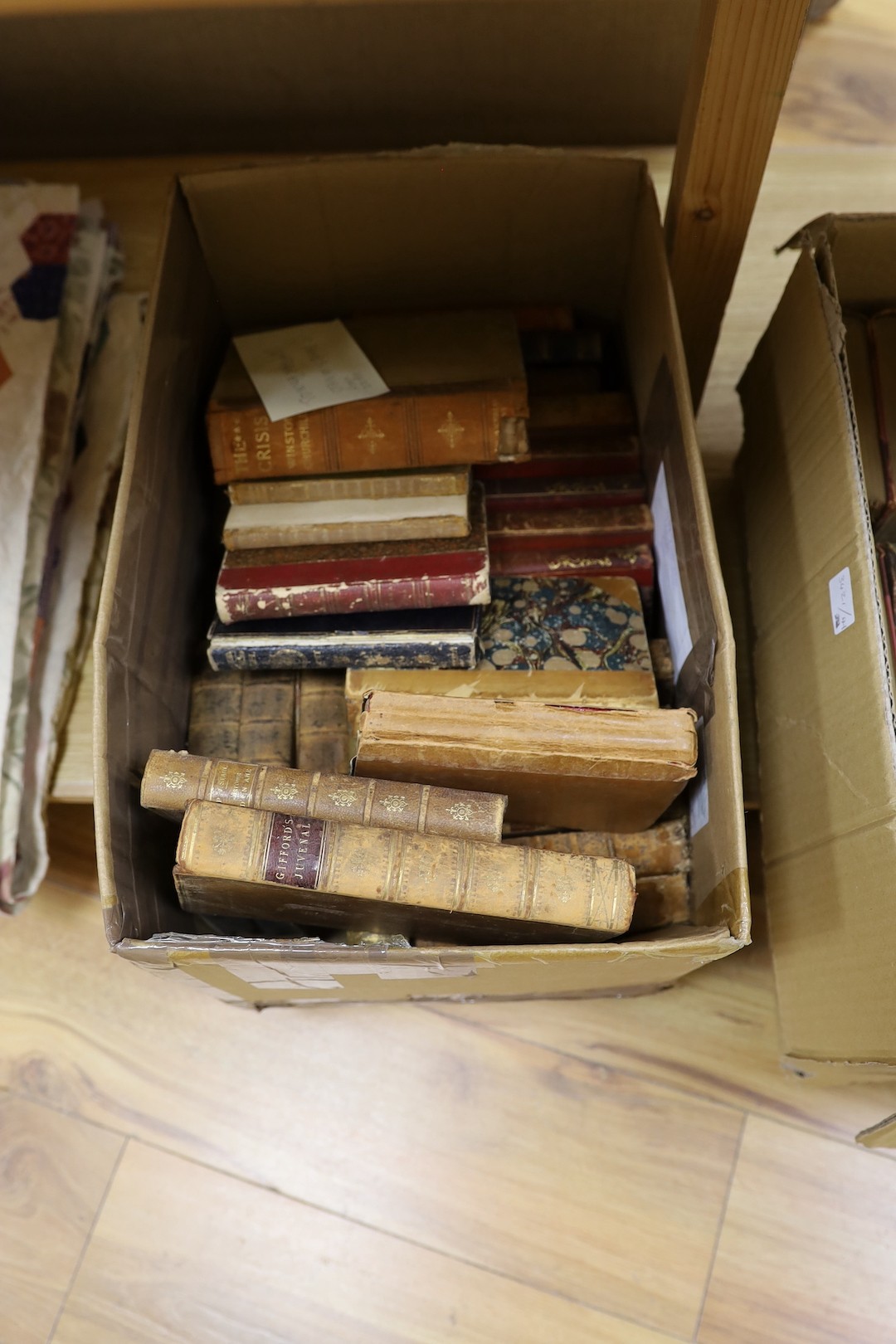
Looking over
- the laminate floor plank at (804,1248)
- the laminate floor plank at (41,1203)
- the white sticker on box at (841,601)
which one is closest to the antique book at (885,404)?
the white sticker on box at (841,601)

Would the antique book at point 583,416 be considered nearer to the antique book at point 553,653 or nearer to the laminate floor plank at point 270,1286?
the antique book at point 553,653

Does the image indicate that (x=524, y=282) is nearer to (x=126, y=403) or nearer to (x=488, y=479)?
(x=488, y=479)

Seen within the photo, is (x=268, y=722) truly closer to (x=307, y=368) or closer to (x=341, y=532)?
(x=341, y=532)

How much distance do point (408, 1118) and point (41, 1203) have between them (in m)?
0.39

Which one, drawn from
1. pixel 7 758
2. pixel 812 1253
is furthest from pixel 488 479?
pixel 812 1253

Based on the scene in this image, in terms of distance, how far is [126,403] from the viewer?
114cm

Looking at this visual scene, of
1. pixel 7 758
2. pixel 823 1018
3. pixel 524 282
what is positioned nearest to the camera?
pixel 823 1018

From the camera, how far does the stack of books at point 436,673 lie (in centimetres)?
76

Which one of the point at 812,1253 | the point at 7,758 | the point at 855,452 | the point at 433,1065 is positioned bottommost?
the point at 812,1253

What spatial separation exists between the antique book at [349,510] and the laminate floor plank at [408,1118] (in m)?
0.52

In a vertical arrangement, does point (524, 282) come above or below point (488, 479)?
above

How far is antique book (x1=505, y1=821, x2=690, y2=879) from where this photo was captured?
35.8 inches

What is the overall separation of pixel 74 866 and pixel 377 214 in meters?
0.80

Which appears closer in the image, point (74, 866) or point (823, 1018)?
point (823, 1018)
